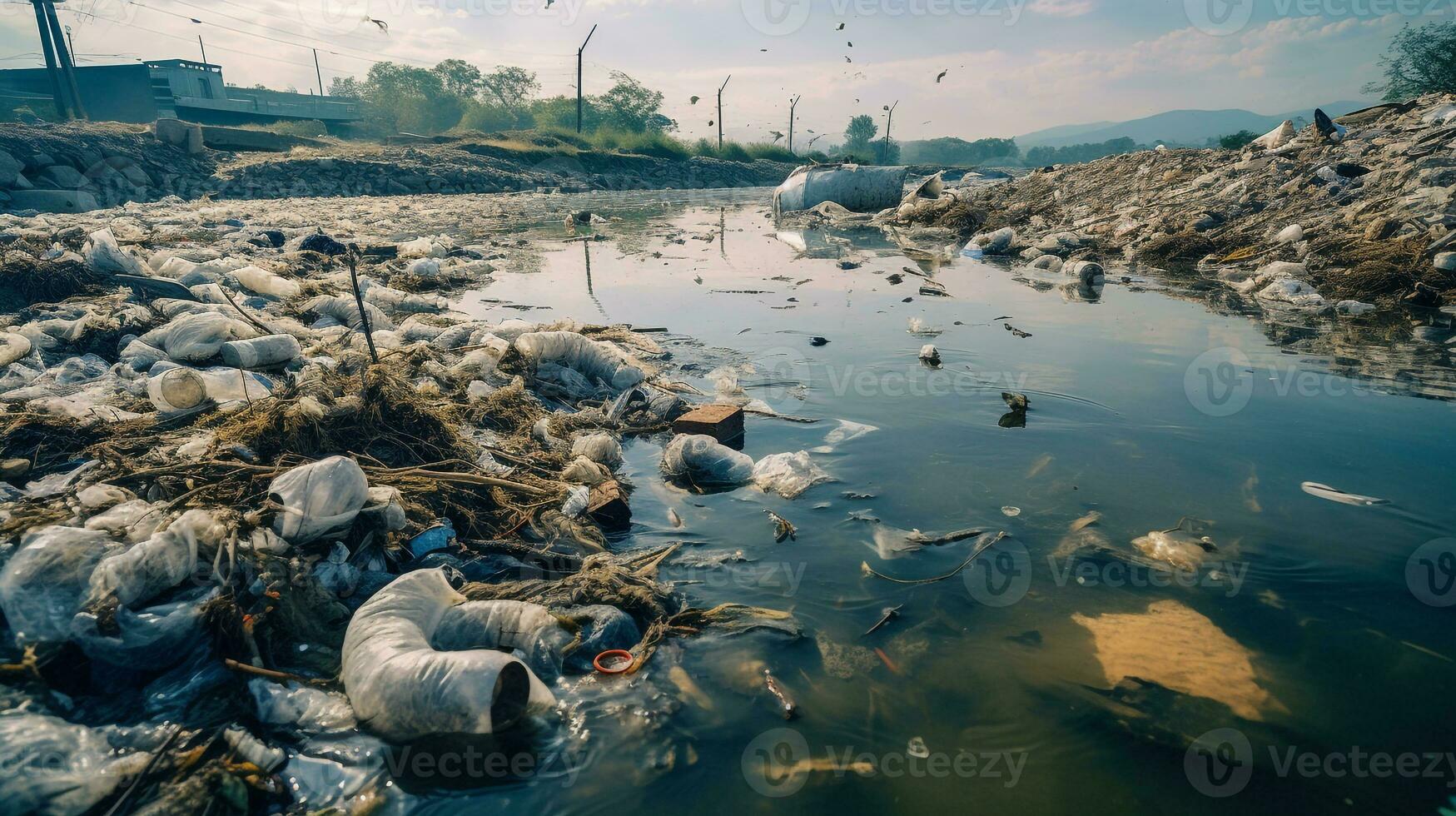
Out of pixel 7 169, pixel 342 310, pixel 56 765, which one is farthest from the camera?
pixel 7 169

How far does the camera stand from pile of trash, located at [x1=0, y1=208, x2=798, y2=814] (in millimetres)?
1772

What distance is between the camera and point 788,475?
3561mm

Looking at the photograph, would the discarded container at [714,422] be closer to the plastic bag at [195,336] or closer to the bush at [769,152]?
the plastic bag at [195,336]

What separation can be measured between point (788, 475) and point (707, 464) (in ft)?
1.51

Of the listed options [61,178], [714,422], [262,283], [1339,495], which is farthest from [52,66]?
[1339,495]

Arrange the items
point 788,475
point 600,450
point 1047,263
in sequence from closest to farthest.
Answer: point 788,475, point 600,450, point 1047,263

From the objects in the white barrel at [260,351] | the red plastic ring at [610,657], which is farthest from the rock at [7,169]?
the red plastic ring at [610,657]

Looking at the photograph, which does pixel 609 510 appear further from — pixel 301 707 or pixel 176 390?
pixel 176 390

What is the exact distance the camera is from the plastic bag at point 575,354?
5000 millimetres

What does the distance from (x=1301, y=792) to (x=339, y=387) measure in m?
4.38

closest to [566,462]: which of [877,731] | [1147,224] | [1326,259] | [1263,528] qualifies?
[877,731]

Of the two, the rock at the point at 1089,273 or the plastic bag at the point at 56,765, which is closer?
the plastic bag at the point at 56,765

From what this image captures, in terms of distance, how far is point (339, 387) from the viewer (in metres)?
3.69

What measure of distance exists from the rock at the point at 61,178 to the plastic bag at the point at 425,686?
1950 centimetres
